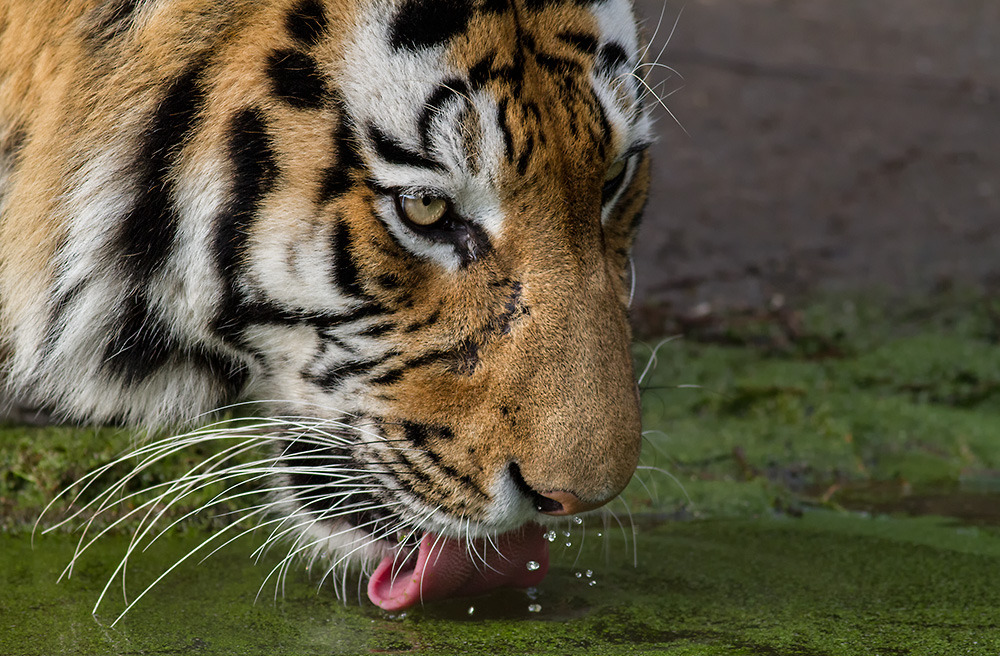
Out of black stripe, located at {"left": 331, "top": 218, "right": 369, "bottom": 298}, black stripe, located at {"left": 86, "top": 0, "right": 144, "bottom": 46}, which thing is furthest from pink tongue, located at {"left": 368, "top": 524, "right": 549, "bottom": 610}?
black stripe, located at {"left": 86, "top": 0, "right": 144, "bottom": 46}

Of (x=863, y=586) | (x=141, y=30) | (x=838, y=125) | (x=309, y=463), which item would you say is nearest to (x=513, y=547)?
(x=309, y=463)

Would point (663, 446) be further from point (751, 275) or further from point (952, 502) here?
point (751, 275)

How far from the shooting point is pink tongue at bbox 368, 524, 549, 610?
1.97 metres

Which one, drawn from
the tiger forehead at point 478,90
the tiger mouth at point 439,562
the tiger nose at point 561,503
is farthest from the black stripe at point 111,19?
the tiger nose at point 561,503

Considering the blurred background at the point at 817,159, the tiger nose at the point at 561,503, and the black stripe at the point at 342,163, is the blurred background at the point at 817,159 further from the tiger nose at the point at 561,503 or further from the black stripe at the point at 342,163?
the tiger nose at the point at 561,503

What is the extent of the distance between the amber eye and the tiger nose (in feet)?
1.47

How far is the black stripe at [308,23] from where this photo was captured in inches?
73.5

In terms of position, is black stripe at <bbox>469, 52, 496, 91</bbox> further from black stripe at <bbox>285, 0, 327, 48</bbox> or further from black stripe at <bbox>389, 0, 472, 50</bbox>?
black stripe at <bbox>285, 0, 327, 48</bbox>

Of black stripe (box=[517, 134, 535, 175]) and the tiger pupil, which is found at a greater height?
black stripe (box=[517, 134, 535, 175])

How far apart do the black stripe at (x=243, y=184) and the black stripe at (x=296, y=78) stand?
5 cm

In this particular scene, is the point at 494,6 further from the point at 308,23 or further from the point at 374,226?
the point at 374,226

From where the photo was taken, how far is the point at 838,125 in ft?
18.2

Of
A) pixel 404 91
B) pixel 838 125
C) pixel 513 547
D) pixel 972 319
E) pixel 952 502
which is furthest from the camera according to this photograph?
pixel 838 125

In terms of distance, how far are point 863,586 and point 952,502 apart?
0.66m
